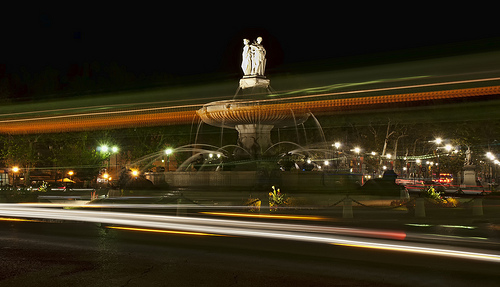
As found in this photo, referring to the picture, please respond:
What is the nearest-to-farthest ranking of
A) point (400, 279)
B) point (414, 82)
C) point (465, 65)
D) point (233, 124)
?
point (400, 279)
point (465, 65)
point (414, 82)
point (233, 124)

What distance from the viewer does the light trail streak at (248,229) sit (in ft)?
31.8

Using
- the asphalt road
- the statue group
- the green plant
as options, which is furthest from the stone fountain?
the asphalt road

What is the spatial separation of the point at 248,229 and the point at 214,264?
12.0ft

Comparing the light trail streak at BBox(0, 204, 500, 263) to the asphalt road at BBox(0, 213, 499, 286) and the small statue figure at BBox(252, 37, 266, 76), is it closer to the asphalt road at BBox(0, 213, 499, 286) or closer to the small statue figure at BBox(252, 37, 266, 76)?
the asphalt road at BBox(0, 213, 499, 286)

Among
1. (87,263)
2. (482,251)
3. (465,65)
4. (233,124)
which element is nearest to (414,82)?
(465,65)

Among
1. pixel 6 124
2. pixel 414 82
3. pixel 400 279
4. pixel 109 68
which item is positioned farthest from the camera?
pixel 109 68

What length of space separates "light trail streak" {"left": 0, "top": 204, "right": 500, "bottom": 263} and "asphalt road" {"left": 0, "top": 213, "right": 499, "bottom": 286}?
15 cm

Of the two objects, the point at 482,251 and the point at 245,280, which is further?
the point at 482,251

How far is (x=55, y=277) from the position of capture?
25.2 ft

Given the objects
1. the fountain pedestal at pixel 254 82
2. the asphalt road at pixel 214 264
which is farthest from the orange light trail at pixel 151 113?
the asphalt road at pixel 214 264

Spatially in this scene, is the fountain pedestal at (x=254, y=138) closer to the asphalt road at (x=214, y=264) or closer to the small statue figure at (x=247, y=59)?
the small statue figure at (x=247, y=59)

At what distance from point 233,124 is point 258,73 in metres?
3.22

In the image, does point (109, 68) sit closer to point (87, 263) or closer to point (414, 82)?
point (414, 82)

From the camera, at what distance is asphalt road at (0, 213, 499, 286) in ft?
24.4
